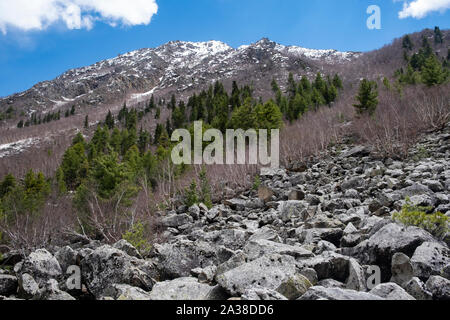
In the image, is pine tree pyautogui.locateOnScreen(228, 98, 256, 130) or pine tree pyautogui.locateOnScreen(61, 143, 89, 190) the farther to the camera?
pine tree pyautogui.locateOnScreen(61, 143, 89, 190)

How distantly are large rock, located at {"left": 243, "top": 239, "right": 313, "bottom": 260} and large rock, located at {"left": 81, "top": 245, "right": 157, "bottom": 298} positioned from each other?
1.69 meters

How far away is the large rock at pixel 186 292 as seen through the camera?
3297mm

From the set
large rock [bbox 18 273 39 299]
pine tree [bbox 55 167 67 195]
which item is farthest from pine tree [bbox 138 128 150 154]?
large rock [bbox 18 273 39 299]

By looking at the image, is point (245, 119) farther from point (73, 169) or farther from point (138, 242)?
point (138, 242)

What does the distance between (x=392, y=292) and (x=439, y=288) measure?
531 millimetres

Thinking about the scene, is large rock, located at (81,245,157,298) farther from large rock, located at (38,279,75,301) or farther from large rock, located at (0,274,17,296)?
large rock, located at (0,274,17,296)

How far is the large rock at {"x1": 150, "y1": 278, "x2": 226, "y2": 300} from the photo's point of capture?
3.30 metres

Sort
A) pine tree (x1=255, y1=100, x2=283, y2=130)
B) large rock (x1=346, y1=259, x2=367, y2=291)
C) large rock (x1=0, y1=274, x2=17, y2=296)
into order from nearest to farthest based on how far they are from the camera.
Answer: large rock (x1=346, y1=259, x2=367, y2=291) → large rock (x1=0, y1=274, x2=17, y2=296) → pine tree (x1=255, y1=100, x2=283, y2=130)

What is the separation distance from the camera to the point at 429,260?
3113 millimetres

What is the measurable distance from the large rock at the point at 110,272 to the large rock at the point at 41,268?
73cm

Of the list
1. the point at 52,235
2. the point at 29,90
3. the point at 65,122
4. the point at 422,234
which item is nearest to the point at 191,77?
the point at 65,122

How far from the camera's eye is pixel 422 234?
3637 mm

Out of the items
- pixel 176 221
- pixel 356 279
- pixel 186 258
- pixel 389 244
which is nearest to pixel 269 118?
pixel 176 221

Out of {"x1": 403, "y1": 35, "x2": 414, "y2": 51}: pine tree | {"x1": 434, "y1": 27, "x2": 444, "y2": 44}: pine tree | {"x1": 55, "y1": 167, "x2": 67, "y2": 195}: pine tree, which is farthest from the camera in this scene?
{"x1": 403, "y1": 35, "x2": 414, "y2": 51}: pine tree
